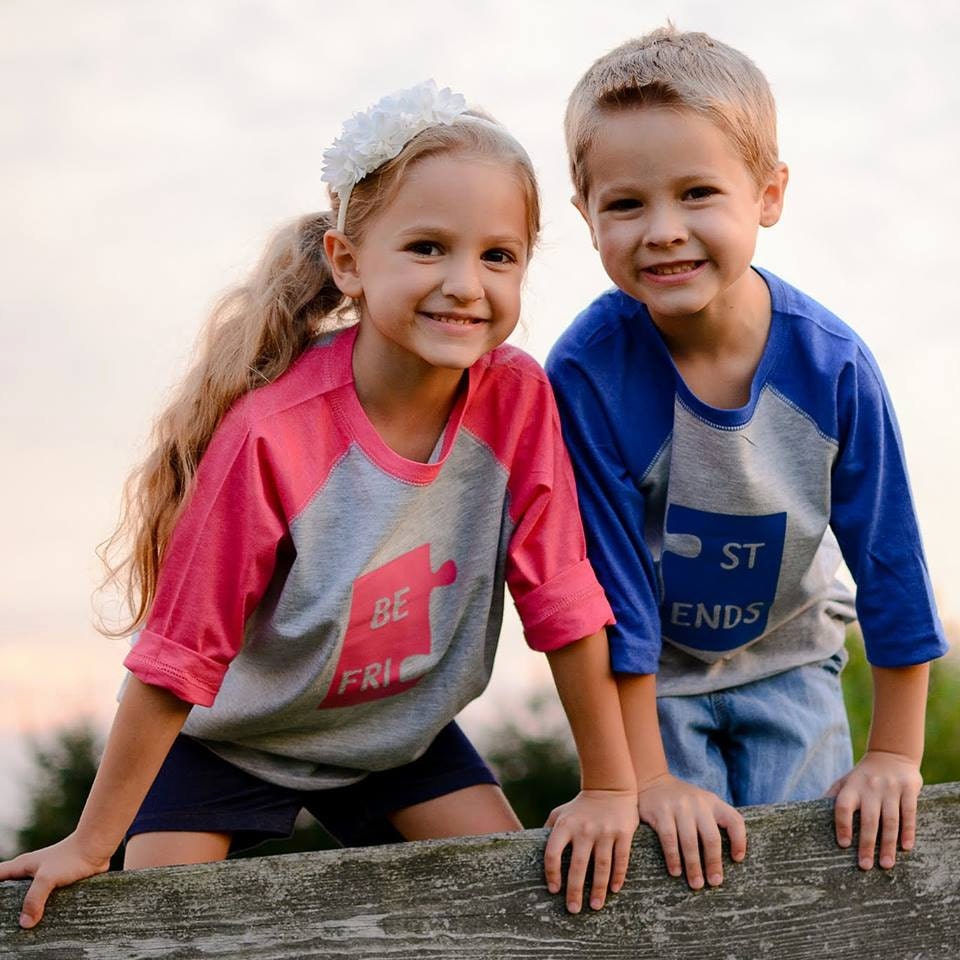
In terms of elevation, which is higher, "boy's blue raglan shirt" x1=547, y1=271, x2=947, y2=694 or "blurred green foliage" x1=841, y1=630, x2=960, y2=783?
"boy's blue raglan shirt" x1=547, y1=271, x2=947, y2=694

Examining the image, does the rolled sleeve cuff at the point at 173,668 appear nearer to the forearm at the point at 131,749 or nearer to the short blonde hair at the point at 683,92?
the forearm at the point at 131,749

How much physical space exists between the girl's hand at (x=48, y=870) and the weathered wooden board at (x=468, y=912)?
0.08 ft

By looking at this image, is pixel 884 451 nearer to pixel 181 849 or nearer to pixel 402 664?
pixel 402 664

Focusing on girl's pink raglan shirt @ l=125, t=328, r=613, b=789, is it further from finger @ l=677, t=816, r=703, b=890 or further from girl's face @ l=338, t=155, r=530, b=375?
finger @ l=677, t=816, r=703, b=890

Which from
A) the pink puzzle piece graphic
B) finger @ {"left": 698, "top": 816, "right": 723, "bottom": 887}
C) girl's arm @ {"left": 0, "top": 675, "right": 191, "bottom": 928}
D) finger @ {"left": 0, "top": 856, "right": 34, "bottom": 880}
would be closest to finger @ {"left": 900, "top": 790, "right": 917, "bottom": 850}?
finger @ {"left": 698, "top": 816, "right": 723, "bottom": 887}

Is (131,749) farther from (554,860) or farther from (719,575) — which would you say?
(719,575)

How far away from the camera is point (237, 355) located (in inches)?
104

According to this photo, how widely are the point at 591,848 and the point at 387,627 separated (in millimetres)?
624

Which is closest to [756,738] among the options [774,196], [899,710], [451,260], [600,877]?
[899,710]

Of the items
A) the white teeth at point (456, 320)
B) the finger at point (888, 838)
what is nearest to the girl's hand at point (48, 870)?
the white teeth at point (456, 320)

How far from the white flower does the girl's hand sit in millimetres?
1324

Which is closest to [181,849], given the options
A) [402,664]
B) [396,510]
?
[402,664]

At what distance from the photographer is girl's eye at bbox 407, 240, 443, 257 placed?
2.52 m

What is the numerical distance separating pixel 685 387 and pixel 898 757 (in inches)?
32.9
